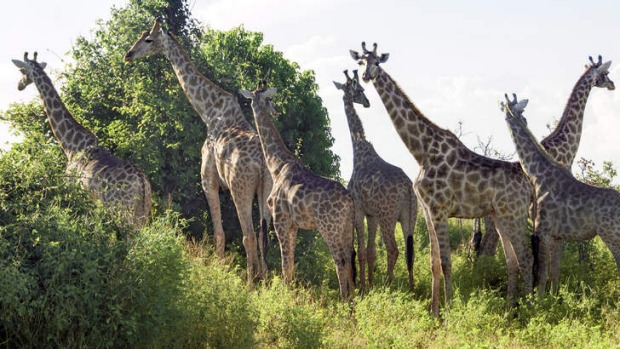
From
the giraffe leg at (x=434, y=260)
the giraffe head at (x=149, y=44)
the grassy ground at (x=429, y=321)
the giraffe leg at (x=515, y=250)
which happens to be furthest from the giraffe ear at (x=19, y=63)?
the giraffe leg at (x=515, y=250)

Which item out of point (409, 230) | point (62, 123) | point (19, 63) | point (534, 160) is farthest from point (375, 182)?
point (19, 63)

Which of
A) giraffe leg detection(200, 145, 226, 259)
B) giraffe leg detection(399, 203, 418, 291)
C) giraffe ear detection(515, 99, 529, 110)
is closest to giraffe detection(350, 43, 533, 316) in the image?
giraffe leg detection(399, 203, 418, 291)

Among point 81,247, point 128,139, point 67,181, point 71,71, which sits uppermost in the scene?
point 71,71

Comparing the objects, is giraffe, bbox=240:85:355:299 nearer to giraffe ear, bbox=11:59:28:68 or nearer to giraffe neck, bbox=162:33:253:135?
giraffe neck, bbox=162:33:253:135

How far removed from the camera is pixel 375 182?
1321cm

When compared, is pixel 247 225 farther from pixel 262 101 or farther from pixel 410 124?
pixel 410 124

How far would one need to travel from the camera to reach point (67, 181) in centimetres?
943

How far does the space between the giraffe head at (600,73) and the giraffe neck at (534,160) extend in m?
2.62

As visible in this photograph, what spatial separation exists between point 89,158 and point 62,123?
1212 mm

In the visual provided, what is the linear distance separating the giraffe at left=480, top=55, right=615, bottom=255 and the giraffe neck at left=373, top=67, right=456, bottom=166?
2.82m

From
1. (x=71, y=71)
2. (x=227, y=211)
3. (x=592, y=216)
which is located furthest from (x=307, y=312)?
(x=71, y=71)

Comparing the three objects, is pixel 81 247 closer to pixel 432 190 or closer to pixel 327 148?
pixel 432 190

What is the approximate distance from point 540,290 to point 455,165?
228 cm

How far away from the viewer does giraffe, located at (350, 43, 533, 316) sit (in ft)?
37.4
